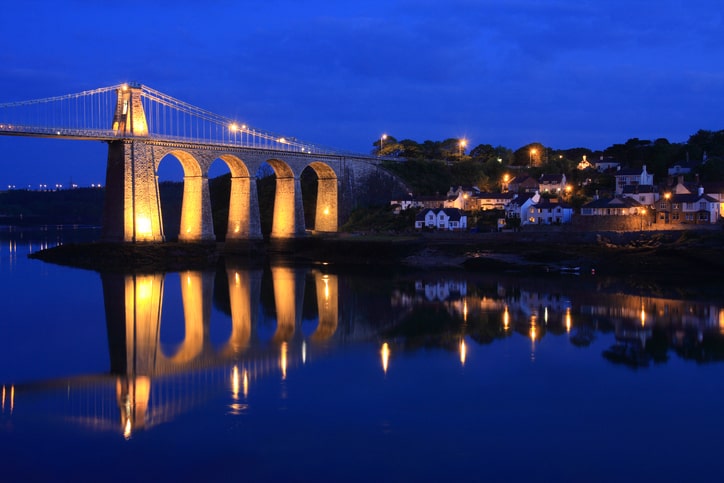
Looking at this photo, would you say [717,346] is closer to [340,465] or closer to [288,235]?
[340,465]

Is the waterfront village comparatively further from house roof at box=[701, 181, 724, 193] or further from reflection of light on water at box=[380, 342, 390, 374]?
reflection of light on water at box=[380, 342, 390, 374]

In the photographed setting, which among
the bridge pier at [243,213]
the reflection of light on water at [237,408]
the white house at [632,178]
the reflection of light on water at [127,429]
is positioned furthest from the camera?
the white house at [632,178]

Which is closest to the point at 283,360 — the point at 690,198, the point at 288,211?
the point at 690,198

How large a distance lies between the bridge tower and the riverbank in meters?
1.21

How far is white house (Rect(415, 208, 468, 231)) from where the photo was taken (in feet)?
152

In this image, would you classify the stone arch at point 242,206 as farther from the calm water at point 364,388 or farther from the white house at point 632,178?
the white house at point 632,178

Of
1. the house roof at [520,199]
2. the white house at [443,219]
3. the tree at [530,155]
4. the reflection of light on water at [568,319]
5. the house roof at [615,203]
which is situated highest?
the tree at [530,155]

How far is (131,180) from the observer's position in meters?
39.3

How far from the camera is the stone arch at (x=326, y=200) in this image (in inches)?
2138

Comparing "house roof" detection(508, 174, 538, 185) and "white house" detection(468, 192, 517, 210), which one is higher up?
"house roof" detection(508, 174, 538, 185)

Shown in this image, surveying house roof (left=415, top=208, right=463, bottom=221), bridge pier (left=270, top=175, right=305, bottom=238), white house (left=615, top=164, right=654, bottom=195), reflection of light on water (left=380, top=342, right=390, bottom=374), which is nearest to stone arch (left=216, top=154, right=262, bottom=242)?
bridge pier (left=270, top=175, right=305, bottom=238)

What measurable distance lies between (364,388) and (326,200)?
41286 mm

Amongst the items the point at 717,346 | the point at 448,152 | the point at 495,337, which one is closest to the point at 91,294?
the point at 495,337

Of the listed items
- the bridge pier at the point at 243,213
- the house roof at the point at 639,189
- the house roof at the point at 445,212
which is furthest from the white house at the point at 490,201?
the bridge pier at the point at 243,213
